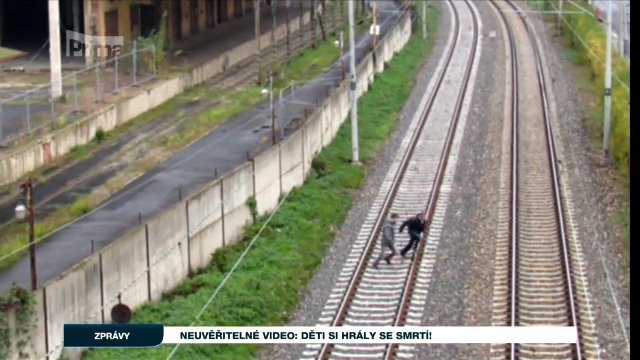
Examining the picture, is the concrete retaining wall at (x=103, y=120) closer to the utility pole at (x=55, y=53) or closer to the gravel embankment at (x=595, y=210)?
the utility pole at (x=55, y=53)

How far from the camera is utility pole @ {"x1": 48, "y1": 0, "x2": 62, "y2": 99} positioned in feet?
70.9

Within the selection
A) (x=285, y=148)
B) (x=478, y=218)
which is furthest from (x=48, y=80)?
(x=478, y=218)

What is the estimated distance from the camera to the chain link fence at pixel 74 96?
65.3 feet

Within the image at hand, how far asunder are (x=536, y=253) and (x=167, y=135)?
8.22 metres

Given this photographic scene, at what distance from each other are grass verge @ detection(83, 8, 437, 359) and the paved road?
101 centimetres

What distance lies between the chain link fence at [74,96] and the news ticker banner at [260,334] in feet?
33.2

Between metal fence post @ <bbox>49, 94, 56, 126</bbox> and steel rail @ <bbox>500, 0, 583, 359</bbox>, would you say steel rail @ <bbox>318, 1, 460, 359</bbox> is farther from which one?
metal fence post @ <bbox>49, 94, 56, 126</bbox>

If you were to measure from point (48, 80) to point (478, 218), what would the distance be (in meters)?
8.21

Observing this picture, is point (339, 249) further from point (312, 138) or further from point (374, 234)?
point (312, 138)

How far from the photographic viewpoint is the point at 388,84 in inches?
1238

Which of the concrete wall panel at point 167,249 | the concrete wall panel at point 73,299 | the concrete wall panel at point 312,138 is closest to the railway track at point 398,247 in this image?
the concrete wall panel at point 312,138
